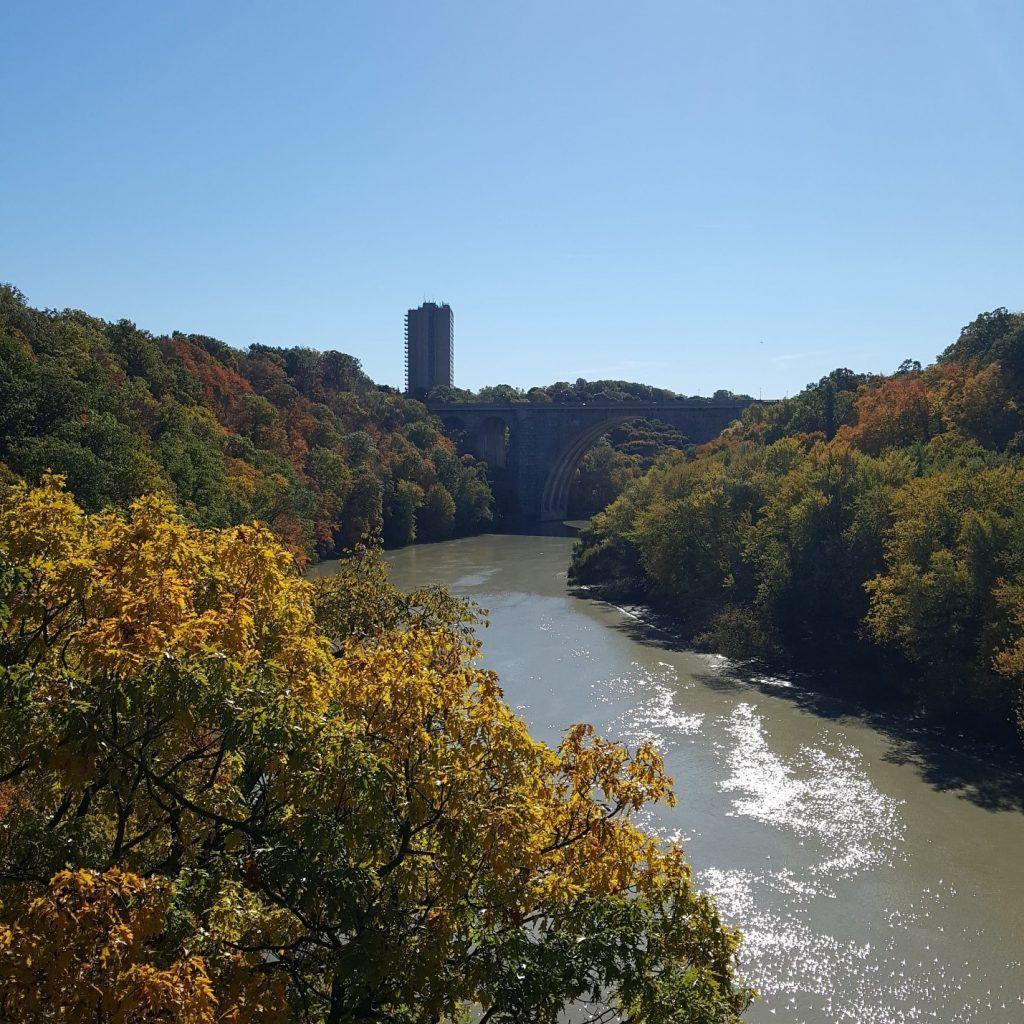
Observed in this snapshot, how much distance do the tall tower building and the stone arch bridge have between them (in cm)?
3041

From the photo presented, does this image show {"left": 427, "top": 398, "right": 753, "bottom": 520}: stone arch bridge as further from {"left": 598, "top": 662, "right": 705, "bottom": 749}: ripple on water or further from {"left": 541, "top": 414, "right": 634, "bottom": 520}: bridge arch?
{"left": 598, "top": 662, "right": 705, "bottom": 749}: ripple on water

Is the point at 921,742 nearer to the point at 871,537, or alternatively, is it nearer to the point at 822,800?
the point at 822,800

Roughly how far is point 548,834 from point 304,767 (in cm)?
188

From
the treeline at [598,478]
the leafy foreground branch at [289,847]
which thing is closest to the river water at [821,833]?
the leafy foreground branch at [289,847]

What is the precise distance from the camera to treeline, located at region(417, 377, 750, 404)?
94.6 m

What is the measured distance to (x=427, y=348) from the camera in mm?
114438

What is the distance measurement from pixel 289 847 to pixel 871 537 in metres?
25.8

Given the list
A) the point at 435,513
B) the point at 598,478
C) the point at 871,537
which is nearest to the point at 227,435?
the point at 435,513

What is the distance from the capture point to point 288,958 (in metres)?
6.23

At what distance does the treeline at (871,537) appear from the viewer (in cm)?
2302

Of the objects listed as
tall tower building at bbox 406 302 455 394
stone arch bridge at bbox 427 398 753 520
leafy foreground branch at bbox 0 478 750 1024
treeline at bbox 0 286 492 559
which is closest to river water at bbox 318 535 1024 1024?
leafy foreground branch at bbox 0 478 750 1024

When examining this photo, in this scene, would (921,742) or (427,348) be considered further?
(427,348)

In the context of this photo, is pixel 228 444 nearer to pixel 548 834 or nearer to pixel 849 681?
pixel 849 681

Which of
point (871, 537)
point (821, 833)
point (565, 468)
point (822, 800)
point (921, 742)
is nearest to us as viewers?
point (821, 833)
